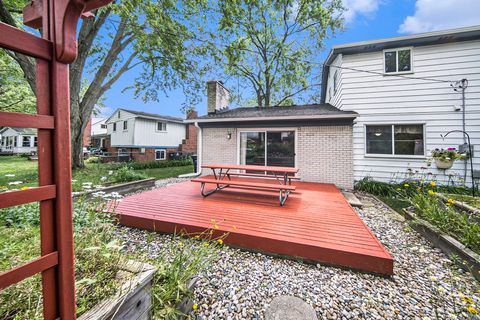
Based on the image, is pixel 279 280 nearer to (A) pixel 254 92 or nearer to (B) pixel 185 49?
(B) pixel 185 49

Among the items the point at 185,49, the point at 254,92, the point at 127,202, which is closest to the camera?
the point at 127,202

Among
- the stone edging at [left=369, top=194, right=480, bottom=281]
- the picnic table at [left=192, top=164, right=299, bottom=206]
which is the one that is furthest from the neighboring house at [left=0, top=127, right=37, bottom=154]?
the stone edging at [left=369, top=194, right=480, bottom=281]

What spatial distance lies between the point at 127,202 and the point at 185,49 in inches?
301

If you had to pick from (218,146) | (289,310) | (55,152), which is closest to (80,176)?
(218,146)

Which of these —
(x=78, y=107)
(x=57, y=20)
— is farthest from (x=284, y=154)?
(x=78, y=107)

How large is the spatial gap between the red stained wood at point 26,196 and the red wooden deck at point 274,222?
2.05m

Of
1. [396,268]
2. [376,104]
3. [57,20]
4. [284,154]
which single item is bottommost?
[396,268]

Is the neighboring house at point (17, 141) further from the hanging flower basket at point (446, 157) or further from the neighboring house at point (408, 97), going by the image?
the hanging flower basket at point (446, 157)

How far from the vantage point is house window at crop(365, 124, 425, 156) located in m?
6.59

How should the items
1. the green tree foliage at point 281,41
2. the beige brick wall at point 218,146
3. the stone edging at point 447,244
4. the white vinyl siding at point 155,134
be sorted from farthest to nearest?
1. the white vinyl siding at point 155,134
2. the green tree foliage at point 281,41
3. the beige brick wall at point 218,146
4. the stone edging at point 447,244

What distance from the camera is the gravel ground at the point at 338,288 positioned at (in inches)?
72.9

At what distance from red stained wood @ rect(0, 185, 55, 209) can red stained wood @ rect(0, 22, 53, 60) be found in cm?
61

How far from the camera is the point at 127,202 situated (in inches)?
170

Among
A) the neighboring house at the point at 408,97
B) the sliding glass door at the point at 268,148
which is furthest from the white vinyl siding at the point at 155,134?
the neighboring house at the point at 408,97
